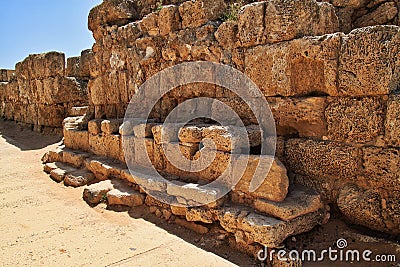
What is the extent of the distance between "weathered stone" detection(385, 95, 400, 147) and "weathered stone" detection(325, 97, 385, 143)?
0.27 feet

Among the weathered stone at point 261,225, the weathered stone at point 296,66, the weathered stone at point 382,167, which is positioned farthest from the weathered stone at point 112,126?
the weathered stone at point 382,167

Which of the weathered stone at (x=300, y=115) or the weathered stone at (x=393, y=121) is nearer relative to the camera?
the weathered stone at (x=393, y=121)

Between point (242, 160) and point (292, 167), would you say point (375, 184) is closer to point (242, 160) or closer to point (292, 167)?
point (292, 167)

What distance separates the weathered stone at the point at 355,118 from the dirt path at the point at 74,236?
2103 millimetres

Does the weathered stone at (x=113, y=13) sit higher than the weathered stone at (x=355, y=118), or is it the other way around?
the weathered stone at (x=113, y=13)

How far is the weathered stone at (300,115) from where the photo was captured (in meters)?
4.09

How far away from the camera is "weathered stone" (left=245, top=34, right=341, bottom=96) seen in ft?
12.8

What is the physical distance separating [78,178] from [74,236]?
240cm

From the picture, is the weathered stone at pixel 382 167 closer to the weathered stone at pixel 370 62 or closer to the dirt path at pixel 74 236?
the weathered stone at pixel 370 62

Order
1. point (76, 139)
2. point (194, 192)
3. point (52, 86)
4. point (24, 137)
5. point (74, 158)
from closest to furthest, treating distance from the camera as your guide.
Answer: point (194, 192), point (74, 158), point (76, 139), point (52, 86), point (24, 137)

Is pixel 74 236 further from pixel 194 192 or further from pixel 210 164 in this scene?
pixel 210 164

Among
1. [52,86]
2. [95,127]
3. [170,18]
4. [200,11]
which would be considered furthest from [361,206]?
[52,86]

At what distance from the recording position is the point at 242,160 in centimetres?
404

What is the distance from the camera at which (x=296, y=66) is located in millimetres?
4273
